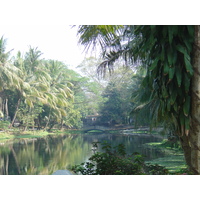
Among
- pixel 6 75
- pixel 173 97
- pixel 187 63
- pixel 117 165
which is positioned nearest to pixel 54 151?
pixel 117 165

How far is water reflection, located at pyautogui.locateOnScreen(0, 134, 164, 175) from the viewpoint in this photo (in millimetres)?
3879

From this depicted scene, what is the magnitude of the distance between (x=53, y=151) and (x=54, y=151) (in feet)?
0.06

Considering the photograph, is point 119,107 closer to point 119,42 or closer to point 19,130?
point 119,42

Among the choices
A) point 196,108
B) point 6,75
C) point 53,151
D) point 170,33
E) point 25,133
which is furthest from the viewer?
point 25,133

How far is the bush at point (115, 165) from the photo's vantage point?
3.55 meters

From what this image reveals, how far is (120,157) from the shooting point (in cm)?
383

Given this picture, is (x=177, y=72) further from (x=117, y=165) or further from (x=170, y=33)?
(x=117, y=165)

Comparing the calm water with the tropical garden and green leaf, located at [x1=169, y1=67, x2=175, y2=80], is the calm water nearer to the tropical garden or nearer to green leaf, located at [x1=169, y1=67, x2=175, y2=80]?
the tropical garden

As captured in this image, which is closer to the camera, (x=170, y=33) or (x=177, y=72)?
(x=170, y=33)

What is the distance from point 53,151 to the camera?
4.14 metres

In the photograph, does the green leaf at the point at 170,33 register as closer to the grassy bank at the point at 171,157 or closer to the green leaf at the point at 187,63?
the green leaf at the point at 187,63

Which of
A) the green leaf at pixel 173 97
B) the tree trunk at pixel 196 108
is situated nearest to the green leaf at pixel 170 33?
the tree trunk at pixel 196 108
